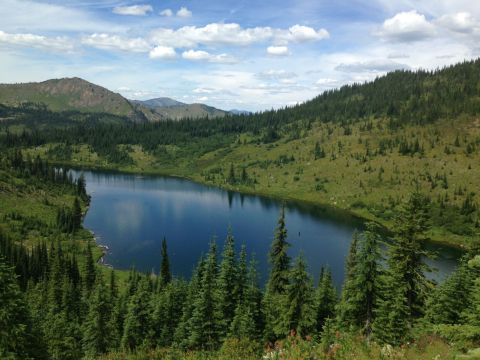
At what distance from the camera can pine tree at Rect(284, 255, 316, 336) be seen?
40.0m

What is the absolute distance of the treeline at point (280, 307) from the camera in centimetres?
3023

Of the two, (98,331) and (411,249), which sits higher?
(411,249)

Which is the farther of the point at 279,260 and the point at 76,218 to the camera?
the point at 76,218

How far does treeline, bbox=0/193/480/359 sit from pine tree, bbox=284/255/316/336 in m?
0.10

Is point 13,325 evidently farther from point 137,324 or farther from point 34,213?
point 34,213

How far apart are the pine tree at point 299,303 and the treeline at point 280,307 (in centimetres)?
10

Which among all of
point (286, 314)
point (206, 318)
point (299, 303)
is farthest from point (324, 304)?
point (206, 318)

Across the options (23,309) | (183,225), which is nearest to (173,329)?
(23,309)

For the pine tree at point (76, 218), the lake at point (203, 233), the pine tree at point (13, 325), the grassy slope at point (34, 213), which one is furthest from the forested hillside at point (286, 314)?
the pine tree at point (76, 218)

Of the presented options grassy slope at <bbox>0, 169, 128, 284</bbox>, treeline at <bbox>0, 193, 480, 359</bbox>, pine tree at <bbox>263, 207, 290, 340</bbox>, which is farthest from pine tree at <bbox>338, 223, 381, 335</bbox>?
grassy slope at <bbox>0, 169, 128, 284</bbox>

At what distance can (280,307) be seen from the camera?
42.7m

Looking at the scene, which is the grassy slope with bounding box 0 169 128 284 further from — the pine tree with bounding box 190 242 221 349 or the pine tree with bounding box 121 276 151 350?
the pine tree with bounding box 190 242 221 349

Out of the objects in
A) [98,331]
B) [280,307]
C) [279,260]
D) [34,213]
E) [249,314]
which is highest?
[279,260]

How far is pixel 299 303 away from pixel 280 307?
118 inches
